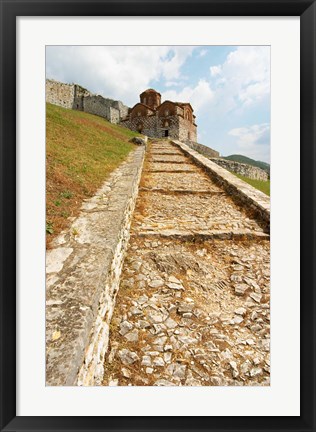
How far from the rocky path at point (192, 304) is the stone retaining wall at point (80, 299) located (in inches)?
12.2

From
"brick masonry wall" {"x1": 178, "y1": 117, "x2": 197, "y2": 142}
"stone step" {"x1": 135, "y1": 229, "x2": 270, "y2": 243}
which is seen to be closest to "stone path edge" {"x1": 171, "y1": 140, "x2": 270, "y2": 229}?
"stone step" {"x1": 135, "y1": 229, "x2": 270, "y2": 243}

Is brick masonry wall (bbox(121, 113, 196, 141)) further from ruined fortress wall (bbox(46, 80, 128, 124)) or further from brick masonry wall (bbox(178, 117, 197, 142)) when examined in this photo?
ruined fortress wall (bbox(46, 80, 128, 124))

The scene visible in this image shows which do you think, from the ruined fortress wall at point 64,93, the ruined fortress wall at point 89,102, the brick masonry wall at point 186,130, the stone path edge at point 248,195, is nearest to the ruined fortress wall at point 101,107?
the ruined fortress wall at point 89,102

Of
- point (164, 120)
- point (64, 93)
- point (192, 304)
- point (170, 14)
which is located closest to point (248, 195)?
point (192, 304)

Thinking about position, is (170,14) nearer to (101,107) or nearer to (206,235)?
(206,235)

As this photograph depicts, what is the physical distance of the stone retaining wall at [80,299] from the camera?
142 centimetres

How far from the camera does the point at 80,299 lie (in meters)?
1.77

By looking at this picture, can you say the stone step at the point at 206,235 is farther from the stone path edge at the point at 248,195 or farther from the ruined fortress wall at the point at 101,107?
the ruined fortress wall at the point at 101,107

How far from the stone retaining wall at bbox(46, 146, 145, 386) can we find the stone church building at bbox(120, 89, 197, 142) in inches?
1437
